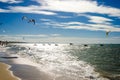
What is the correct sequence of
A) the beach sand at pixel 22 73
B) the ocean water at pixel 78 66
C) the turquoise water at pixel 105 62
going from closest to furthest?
the beach sand at pixel 22 73, the ocean water at pixel 78 66, the turquoise water at pixel 105 62

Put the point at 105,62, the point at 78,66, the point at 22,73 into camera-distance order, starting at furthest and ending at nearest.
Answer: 1. the point at 105,62
2. the point at 78,66
3. the point at 22,73

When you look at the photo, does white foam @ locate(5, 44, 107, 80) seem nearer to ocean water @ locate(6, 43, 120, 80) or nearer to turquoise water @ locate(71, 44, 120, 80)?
ocean water @ locate(6, 43, 120, 80)

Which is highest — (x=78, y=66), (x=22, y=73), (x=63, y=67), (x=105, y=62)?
(x=22, y=73)

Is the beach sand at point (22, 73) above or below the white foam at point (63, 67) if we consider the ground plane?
above

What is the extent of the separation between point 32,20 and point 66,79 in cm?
794

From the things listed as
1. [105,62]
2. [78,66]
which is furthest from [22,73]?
[105,62]

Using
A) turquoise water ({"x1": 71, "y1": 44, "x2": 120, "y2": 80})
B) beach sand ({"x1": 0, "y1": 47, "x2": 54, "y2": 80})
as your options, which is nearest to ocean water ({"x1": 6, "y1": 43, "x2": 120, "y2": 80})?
turquoise water ({"x1": 71, "y1": 44, "x2": 120, "y2": 80})

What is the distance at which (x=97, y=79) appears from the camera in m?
24.2

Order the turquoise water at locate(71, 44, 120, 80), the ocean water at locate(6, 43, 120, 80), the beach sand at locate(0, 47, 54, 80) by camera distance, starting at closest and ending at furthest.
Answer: the beach sand at locate(0, 47, 54, 80) < the ocean water at locate(6, 43, 120, 80) < the turquoise water at locate(71, 44, 120, 80)

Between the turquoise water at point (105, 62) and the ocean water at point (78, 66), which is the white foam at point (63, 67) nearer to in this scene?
the ocean water at point (78, 66)

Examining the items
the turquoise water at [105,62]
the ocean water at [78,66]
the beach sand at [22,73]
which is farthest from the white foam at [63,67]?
the turquoise water at [105,62]

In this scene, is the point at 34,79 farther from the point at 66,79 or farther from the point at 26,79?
the point at 66,79

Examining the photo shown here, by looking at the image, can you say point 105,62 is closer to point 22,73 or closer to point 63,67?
point 63,67

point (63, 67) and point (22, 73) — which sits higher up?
point (22, 73)
